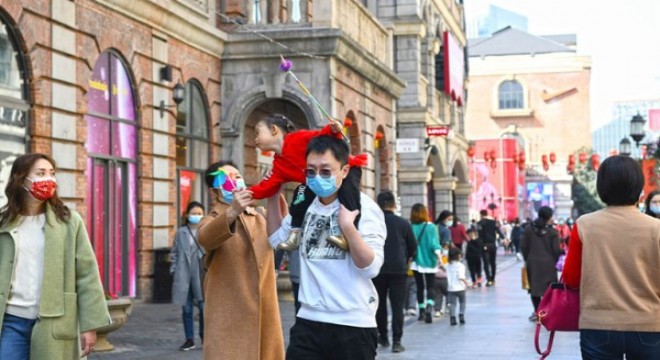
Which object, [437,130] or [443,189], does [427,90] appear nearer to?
[437,130]

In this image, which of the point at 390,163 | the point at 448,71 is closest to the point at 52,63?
the point at 390,163

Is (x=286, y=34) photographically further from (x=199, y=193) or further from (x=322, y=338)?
(x=322, y=338)

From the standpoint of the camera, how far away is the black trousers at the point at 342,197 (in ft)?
18.8

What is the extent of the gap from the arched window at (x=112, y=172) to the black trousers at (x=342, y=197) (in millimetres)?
11532

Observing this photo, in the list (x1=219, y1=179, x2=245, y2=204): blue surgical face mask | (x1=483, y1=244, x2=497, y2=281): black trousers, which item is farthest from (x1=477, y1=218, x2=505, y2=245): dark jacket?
(x1=219, y1=179, x2=245, y2=204): blue surgical face mask

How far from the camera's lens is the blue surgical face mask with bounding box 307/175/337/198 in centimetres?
568

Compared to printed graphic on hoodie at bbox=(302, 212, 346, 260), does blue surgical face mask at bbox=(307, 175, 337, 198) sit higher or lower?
higher

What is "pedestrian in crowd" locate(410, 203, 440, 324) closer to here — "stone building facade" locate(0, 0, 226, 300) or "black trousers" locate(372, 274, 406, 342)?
"black trousers" locate(372, 274, 406, 342)

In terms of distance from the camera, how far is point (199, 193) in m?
21.9

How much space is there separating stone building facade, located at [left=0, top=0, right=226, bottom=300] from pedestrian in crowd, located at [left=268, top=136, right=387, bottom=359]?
9.78m

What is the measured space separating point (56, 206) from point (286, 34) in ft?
52.7

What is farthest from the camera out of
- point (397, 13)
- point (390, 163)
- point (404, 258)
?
point (397, 13)

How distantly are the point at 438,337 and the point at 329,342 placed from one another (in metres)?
9.13

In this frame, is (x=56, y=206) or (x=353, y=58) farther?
(x=353, y=58)
